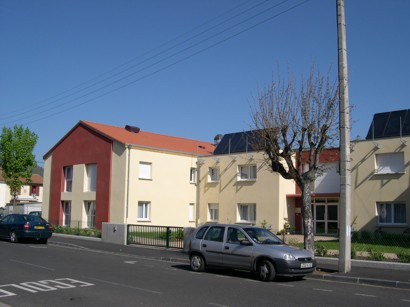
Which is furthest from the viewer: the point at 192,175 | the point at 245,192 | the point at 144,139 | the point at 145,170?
the point at 192,175

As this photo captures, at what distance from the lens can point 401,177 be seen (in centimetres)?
2555

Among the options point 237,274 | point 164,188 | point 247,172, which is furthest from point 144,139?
point 237,274

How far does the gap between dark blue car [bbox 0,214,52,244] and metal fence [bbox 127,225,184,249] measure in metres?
4.29

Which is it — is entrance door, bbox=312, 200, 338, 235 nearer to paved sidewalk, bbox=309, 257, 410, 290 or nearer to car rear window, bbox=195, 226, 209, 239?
paved sidewalk, bbox=309, 257, 410, 290

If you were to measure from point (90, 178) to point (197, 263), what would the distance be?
22.2m

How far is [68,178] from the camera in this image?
37.5 m

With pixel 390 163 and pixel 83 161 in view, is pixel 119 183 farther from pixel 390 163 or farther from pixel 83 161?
pixel 390 163

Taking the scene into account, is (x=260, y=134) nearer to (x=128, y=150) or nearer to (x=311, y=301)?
(x=311, y=301)

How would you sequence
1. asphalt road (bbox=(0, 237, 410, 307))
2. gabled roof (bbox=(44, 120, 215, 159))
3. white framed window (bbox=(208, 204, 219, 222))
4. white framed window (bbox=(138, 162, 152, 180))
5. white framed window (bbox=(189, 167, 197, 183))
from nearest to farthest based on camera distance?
asphalt road (bbox=(0, 237, 410, 307)), white framed window (bbox=(138, 162, 152, 180)), gabled roof (bbox=(44, 120, 215, 159)), white framed window (bbox=(208, 204, 219, 222)), white framed window (bbox=(189, 167, 197, 183))

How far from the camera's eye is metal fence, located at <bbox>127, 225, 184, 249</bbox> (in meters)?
22.0

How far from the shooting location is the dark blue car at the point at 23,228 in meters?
23.8

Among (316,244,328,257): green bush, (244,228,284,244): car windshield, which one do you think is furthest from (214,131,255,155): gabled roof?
(244,228,284,244): car windshield

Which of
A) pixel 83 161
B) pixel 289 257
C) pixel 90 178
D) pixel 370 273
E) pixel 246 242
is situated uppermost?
pixel 83 161

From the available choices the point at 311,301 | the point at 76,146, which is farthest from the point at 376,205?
the point at 76,146
